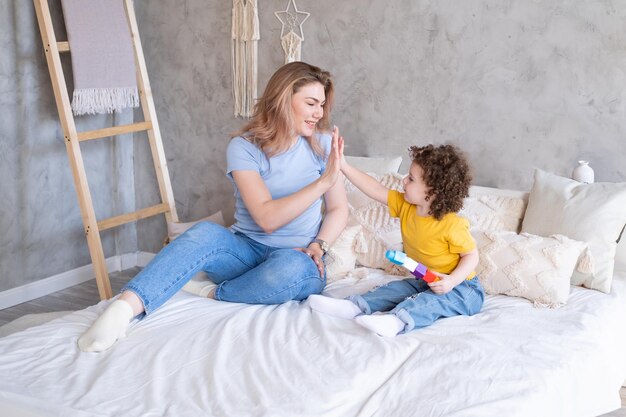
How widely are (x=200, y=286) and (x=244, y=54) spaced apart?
141cm

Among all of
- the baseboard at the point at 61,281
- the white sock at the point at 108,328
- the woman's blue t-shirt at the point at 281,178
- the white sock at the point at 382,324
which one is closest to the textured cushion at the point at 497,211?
the woman's blue t-shirt at the point at 281,178

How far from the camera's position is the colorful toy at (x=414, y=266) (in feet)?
7.02

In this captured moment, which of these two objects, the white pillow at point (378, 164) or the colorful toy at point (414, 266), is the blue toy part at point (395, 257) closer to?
the colorful toy at point (414, 266)

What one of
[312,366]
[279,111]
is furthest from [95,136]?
[312,366]

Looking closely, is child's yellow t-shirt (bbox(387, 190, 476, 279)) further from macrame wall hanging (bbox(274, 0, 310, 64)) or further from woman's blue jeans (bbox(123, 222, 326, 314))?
macrame wall hanging (bbox(274, 0, 310, 64))

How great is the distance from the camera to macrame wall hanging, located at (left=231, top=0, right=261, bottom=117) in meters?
3.40


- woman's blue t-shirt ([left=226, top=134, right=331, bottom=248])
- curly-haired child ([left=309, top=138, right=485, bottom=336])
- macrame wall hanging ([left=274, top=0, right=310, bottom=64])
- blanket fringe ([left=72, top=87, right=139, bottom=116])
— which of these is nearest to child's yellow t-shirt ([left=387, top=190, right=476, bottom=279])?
curly-haired child ([left=309, top=138, right=485, bottom=336])

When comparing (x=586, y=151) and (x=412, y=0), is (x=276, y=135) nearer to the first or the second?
(x=412, y=0)

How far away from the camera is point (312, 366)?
72.9 inches

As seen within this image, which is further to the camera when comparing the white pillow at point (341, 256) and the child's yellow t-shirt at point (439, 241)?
the white pillow at point (341, 256)

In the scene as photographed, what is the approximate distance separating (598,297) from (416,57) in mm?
1219

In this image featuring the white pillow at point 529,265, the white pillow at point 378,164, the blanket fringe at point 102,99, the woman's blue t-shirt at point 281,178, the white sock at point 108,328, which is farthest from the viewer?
the blanket fringe at point 102,99

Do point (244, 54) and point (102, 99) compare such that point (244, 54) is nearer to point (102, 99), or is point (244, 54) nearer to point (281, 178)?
point (102, 99)

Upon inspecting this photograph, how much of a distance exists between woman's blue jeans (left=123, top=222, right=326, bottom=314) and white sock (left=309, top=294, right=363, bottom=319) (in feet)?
0.52
